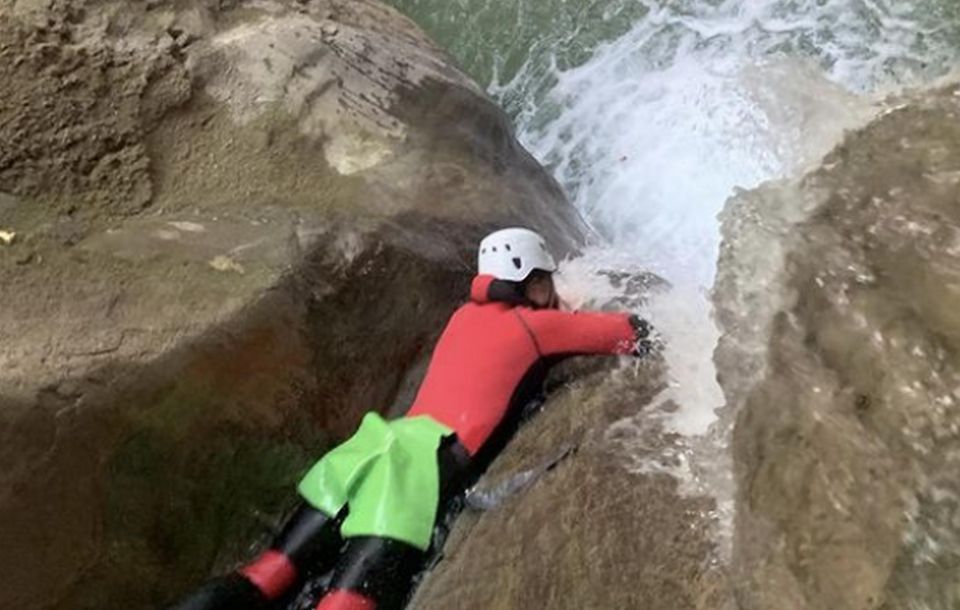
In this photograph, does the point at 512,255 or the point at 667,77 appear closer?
the point at 512,255

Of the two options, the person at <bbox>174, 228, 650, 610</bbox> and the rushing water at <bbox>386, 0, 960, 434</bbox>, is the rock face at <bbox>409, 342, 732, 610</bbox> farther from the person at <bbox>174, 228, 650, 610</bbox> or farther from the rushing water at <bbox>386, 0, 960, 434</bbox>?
the rushing water at <bbox>386, 0, 960, 434</bbox>

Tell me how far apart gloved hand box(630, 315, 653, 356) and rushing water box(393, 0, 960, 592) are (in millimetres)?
450

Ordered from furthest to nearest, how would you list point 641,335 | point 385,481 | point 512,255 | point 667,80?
1. point 667,80
2. point 512,255
3. point 641,335
4. point 385,481

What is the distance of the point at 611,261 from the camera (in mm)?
5891

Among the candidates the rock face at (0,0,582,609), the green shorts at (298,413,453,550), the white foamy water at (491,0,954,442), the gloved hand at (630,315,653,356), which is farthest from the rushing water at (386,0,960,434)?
the green shorts at (298,413,453,550)

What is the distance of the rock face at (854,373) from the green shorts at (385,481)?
114 centimetres

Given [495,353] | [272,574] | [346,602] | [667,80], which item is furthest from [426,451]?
[667,80]

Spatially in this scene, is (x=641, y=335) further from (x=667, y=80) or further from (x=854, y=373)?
(x=667, y=80)

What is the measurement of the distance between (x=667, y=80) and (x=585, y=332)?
3.55 meters

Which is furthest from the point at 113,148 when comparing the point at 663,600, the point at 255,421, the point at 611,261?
the point at 663,600

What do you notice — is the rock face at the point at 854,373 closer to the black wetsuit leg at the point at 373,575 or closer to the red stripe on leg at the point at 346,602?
the black wetsuit leg at the point at 373,575

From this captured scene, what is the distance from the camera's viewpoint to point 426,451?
14.7 feet

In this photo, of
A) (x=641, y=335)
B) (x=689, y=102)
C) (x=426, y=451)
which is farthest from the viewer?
(x=689, y=102)

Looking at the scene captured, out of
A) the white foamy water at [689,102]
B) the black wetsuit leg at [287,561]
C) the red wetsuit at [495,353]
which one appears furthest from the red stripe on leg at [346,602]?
the white foamy water at [689,102]
